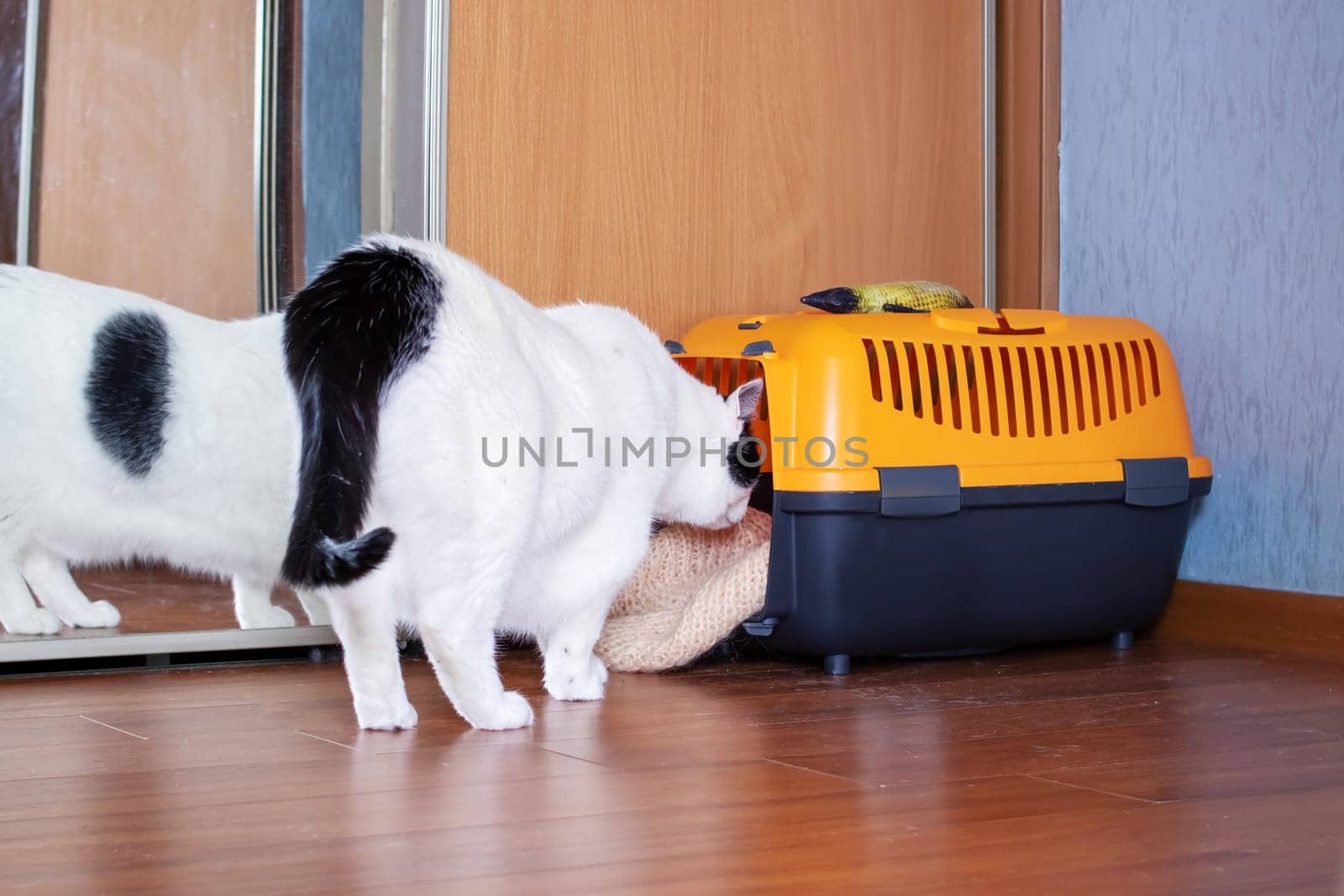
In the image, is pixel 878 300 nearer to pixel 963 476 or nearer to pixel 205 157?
pixel 963 476

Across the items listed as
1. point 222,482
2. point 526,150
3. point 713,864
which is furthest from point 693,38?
point 713,864

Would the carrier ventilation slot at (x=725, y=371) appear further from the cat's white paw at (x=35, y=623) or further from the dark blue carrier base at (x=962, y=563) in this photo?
the cat's white paw at (x=35, y=623)

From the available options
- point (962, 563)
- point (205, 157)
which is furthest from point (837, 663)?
point (205, 157)

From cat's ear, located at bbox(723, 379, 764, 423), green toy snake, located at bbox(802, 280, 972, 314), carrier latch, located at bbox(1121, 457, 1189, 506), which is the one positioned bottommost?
carrier latch, located at bbox(1121, 457, 1189, 506)

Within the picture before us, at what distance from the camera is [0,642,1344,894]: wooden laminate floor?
3.19ft

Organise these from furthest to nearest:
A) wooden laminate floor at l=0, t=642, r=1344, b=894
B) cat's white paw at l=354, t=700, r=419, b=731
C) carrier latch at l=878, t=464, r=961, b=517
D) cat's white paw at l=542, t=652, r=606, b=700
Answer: carrier latch at l=878, t=464, r=961, b=517, cat's white paw at l=542, t=652, r=606, b=700, cat's white paw at l=354, t=700, r=419, b=731, wooden laminate floor at l=0, t=642, r=1344, b=894

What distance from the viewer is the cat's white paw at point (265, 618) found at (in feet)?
6.95

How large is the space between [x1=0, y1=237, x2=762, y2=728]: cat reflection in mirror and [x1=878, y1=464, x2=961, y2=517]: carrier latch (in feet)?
0.75

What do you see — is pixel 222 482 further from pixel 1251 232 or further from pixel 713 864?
pixel 1251 232

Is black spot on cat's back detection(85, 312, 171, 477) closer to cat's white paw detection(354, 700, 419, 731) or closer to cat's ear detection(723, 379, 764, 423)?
cat's white paw detection(354, 700, 419, 731)

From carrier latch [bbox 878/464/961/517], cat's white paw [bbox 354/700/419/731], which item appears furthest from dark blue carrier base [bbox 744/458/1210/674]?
cat's white paw [bbox 354/700/419/731]

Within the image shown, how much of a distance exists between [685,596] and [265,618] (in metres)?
0.70

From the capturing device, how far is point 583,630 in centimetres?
179

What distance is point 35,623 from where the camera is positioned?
1939mm
